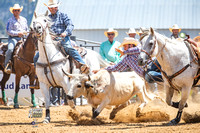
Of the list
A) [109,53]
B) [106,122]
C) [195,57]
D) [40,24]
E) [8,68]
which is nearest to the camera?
[195,57]

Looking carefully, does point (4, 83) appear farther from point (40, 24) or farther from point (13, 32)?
point (40, 24)

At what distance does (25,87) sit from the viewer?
14.0m

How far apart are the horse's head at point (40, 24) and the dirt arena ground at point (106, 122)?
1.96 metres

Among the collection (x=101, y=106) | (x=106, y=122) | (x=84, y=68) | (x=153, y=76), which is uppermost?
(x=84, y=68)

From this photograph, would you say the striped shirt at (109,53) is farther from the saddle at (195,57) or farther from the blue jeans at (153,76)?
the saddle at (195,57)

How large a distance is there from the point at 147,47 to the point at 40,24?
251 centimetres

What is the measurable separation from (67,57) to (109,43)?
115 inches

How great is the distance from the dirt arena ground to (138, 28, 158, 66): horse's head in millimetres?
1254

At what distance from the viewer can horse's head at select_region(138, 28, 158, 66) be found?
773cm

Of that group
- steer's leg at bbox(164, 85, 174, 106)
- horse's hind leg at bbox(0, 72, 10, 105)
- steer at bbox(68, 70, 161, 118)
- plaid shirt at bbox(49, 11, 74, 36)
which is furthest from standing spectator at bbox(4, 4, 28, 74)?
steer's leg at bbox(164, 85, 174, 106)

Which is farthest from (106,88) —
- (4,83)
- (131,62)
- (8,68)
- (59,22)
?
(4,83)

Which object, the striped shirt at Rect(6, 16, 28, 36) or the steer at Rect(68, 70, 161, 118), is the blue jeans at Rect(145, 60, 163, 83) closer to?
the steer at Rect(68, 70, 161, 118)

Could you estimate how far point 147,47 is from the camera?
25.6ft

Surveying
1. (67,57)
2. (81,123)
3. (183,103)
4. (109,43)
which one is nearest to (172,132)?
(183,103)
